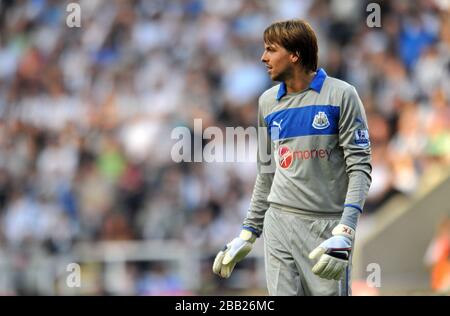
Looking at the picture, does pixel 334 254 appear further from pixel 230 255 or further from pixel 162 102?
pixel 162 102

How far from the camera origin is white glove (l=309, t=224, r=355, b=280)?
467 centimetres

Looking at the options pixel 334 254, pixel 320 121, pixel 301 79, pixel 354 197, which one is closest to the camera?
pixel 334 254

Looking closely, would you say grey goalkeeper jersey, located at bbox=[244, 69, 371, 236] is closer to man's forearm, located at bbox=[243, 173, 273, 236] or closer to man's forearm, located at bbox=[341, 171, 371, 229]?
man's forearm, located at bbox=[341, 171, 371, 229]

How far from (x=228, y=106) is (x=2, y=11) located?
543cm

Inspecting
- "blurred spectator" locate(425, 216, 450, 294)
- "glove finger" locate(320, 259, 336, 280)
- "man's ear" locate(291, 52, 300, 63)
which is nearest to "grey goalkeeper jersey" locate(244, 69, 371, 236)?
"man's ear" locate(291, 52, 300, 63)

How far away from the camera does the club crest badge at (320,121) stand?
4.94 metres

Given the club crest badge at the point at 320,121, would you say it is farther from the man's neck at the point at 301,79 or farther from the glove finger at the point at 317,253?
the glove finger at the point at 317,253

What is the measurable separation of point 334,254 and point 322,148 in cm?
56

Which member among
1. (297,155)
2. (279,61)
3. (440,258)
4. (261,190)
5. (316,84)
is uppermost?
(279,61)

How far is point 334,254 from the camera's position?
15.3 feet

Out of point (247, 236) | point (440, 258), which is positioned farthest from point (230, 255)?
point (440, 258)

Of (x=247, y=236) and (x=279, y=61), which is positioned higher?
(x=279, y=61)

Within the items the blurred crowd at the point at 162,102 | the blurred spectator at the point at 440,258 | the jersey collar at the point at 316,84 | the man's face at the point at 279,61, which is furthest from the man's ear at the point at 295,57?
the blurred crowd at the point at 162,102

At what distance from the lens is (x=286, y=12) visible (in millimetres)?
14023
